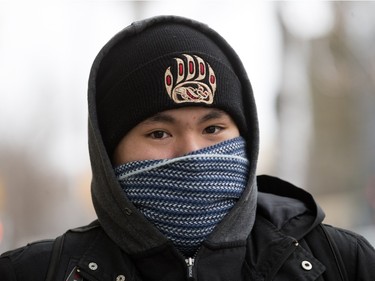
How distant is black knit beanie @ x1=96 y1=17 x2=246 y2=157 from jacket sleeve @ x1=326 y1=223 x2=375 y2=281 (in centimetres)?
57

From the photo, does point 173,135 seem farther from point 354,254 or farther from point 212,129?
point 354,254

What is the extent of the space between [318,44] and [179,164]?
877cm

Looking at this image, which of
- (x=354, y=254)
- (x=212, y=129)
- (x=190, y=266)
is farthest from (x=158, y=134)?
(x=354, y=254)

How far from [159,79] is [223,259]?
722mm

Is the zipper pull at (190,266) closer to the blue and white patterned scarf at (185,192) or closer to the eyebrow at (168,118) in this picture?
the blue and white patterned scarf at (185,192)

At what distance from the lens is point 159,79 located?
2.36m

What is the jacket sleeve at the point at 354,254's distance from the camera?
2.23m

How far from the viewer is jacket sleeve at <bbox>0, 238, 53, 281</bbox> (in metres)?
2.15

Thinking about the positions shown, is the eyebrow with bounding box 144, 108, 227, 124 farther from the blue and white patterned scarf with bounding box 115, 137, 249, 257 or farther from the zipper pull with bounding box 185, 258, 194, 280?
the zipper pull with bounding box 185, 258, 194, 280

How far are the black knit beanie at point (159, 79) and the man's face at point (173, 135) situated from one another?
0.03m

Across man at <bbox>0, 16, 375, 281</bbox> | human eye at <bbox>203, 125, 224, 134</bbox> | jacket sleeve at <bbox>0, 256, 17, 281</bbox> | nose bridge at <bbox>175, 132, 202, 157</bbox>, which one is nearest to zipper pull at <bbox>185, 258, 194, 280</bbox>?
man at <bbox>0, 16, 375, 281</bbox>

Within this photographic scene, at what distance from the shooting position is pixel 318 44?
34.4ft

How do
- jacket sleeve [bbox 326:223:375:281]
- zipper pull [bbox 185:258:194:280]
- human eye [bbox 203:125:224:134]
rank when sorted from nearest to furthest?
zipper pull [bbox 185:258:194:280] < jacket sleeve [bbox 326:223:375:281] < human eye [bbox 203:125:224:134]

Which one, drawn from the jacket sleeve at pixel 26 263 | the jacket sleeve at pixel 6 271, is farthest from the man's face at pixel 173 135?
the jacket sleeve at pixel 6 271
